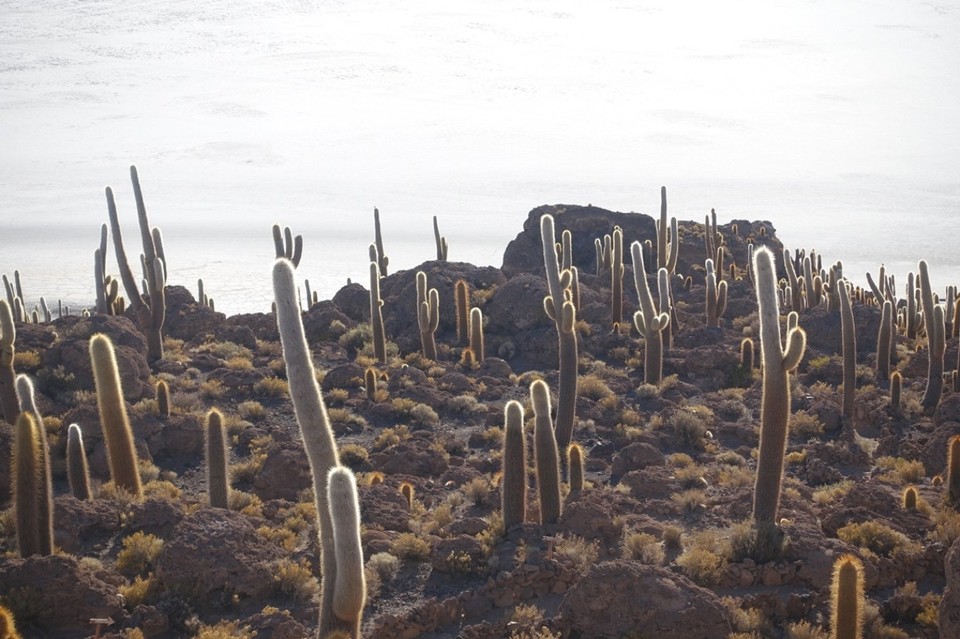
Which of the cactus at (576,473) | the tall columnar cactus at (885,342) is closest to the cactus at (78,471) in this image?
the cactus at (576,473)

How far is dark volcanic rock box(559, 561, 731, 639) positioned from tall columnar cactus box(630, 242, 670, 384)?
11.4m

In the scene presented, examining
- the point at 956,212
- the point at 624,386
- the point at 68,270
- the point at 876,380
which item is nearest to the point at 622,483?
the point at 624,386

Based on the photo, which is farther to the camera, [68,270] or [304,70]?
[304,70]

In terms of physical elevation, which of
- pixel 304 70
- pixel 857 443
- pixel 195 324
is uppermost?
pixel 304 70

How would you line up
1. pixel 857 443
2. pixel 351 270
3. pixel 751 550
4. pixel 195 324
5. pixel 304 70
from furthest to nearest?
pixel 304 70, pixel 351 270, pixel 195 324, pixel 857 443, pixel 751 550

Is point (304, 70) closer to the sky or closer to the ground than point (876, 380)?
closer to the sky

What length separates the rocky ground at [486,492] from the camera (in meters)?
11.0

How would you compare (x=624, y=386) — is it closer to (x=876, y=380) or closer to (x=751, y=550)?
(x=876, y=380)

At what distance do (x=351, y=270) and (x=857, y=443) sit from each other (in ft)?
152

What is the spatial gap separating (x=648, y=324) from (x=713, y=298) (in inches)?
234

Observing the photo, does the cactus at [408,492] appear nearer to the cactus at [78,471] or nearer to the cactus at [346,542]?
the cactus at [78,471]

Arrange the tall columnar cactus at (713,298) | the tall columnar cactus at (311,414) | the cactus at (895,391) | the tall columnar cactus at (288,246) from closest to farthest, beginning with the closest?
the tall columnar cactus at (311,414), the cactus at (895,391), the tall columnar cactus at (713,298), the tall columnar cactus at (288,246)

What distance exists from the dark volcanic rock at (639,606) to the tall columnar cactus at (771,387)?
7.34 feet

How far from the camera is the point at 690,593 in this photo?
10.9 m
